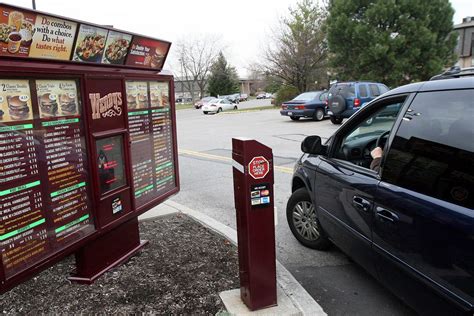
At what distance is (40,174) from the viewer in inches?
99.8

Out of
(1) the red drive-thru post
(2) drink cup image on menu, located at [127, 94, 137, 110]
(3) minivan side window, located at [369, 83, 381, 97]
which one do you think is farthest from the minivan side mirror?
(3) minivan side window, located at [369, 83, 381, 97]

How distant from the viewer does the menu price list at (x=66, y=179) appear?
8.58ft

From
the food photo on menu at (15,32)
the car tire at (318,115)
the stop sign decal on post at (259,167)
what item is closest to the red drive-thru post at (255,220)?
the stop sign decal on post at (259,167)

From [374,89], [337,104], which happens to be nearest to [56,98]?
[337,104]

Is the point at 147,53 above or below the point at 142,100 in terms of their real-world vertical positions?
above

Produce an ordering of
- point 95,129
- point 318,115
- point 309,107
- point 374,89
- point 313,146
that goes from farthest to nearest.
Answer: point 318,115 → point 309,107 → point 374,89 → point 313,146 → point 95,129

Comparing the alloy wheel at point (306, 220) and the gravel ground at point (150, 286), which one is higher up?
the alloy wheel at point (306, 220)

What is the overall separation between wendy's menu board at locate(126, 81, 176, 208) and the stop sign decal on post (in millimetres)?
1317

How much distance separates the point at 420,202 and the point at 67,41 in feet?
8.22

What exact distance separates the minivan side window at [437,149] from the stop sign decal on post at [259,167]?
801 mm

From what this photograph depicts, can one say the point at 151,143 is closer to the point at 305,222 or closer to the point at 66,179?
the point at 66,179

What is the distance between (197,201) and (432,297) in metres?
4.30

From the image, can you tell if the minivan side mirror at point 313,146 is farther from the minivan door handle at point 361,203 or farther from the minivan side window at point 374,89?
the minivan side window at point 374,89

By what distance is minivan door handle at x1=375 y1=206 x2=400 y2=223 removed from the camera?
7.93 ft
